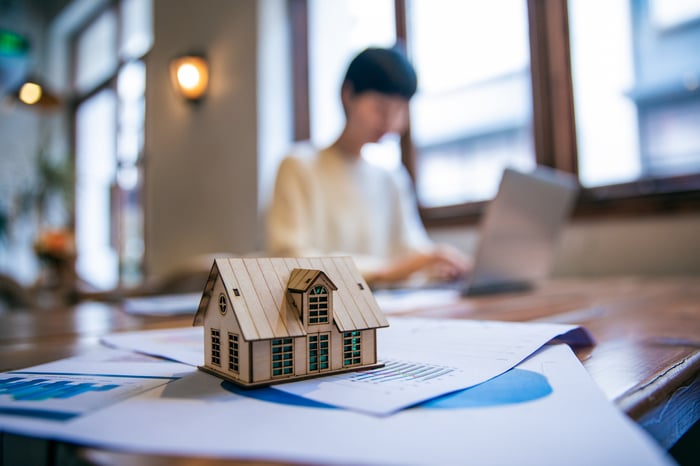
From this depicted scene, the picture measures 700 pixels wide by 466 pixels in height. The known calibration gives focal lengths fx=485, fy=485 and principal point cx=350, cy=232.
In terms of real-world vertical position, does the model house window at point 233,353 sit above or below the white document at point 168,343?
above

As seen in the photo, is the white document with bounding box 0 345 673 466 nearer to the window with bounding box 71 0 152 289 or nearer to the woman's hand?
the woman's hand

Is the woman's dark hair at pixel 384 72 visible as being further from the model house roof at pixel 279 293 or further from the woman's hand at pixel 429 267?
the model house roof at pixel 279 293

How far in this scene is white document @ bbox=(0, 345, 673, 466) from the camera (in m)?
0.19

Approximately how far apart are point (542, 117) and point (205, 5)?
2.35 metres

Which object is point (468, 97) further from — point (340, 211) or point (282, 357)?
point (282, 357)

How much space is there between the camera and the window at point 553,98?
64.1 inches

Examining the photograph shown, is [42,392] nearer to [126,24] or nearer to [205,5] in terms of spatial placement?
[205,5]

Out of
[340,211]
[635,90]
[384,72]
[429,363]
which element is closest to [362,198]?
[340,211]

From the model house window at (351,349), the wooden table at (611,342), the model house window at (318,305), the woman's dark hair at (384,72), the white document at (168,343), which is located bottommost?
the wooden table at (611,342)

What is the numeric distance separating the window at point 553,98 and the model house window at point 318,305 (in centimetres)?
128

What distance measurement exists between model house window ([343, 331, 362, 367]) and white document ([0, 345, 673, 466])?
70 millimetres

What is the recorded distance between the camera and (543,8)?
1.92m

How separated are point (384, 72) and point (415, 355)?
124 cm

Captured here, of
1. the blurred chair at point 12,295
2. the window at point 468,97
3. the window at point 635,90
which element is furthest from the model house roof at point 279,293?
the window at point 468,97
